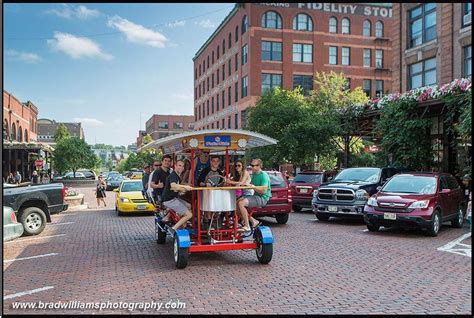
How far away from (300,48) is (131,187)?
32.8 m

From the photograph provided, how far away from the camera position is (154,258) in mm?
9203

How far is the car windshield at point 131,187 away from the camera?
19.2m

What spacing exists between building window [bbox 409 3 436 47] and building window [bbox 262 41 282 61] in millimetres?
20236

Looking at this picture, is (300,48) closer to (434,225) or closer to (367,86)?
(367,86)

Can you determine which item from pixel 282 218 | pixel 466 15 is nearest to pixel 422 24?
pixel 466 15

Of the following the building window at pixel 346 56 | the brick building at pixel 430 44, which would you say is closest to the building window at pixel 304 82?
the building window at pixel 346 56

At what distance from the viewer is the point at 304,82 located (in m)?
47.8

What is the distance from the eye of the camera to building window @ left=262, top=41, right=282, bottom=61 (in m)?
46.5

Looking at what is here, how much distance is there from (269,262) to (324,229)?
509cm

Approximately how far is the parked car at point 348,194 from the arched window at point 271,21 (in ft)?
107

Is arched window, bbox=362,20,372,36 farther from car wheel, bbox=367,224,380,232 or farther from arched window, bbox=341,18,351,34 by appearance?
car wheel, bbox=367,224,380,232

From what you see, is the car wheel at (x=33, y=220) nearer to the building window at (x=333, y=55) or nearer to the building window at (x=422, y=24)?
the building window at (x=422, y=24)

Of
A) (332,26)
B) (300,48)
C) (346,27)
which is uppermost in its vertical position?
(346,27)

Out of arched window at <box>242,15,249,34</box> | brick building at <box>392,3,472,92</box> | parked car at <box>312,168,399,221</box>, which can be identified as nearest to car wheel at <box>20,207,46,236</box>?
parked car at <box>312,168,399,221</box>
